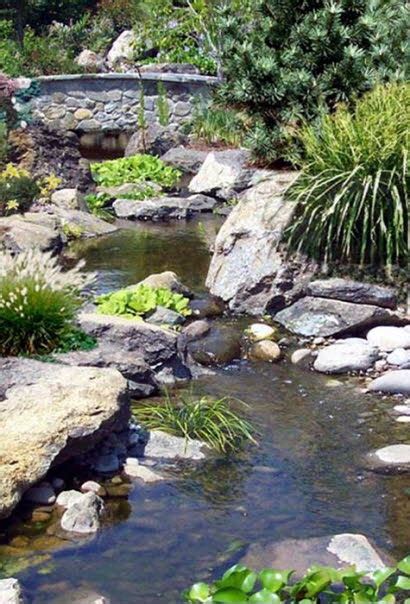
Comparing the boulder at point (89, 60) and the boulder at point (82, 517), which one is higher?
the boulder at point (89, 60)

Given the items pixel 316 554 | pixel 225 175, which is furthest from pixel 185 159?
pixel 316 554

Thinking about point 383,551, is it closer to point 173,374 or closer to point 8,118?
point 173,374

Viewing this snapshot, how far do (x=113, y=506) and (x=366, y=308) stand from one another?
12.2 feet

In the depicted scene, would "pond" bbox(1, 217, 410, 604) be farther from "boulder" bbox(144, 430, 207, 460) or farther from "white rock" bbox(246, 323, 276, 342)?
"white rock" bbox(246, 323, 276, 342)

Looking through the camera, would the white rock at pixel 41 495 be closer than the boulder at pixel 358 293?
Yes

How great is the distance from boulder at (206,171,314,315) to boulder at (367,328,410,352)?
112cm

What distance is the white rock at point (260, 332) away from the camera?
8.52 meters

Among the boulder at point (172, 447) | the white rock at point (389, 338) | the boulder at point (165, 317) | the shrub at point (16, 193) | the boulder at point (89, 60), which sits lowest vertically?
the boulder at point (172, 447)

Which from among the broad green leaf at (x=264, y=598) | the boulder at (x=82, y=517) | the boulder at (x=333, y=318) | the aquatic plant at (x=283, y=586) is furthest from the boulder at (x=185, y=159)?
the broad green leaf at (x=264, y=598)

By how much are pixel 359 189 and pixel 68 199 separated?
6.09 m

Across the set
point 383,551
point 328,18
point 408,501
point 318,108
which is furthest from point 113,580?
point 328,18

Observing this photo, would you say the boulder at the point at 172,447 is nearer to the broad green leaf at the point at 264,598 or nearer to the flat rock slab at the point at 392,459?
the flat rock slab at the point at 392,459

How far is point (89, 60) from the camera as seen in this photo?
24.9 meters

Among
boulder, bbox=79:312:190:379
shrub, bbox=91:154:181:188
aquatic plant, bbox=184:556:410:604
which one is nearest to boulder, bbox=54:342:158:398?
boulder, bbox=79:312:190:379
